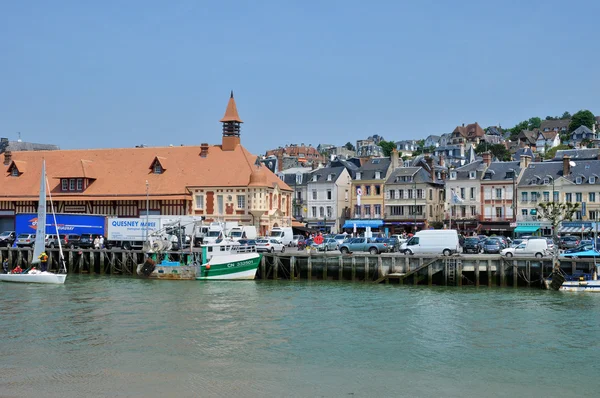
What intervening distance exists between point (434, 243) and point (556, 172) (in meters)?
35.6

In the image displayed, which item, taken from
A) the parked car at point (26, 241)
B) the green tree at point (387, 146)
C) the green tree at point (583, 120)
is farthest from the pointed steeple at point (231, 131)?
the green tree at point (583, 120)

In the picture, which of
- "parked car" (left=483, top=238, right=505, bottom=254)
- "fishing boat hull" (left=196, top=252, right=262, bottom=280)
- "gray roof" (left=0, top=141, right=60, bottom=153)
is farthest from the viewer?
"gray roof" (left=0, top=141, right=60, bottom=153)

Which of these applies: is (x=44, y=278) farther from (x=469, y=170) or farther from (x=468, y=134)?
(x=468, y=134)

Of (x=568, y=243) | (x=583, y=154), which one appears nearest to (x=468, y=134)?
(x=583, y=154)

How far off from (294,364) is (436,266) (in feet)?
67.4

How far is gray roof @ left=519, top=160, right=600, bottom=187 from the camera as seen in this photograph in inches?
2783

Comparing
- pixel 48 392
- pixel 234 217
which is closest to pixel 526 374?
pixel 48 392

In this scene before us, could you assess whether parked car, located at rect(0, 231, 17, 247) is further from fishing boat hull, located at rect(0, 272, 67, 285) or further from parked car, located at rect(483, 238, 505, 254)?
parked car, located at rect(483, 238, 505, 254)

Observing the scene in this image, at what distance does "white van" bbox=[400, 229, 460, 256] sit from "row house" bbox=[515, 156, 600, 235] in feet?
97.3

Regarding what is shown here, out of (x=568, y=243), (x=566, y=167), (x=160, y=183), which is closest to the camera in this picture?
(x=568, y=243)

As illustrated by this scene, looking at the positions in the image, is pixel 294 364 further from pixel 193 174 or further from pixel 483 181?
pixel 483 181

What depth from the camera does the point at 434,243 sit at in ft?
140

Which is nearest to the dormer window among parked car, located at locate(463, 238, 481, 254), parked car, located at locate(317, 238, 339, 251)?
parked car, located at locate(317, 238, 339, 251)

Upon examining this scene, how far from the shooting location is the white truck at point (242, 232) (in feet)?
175
